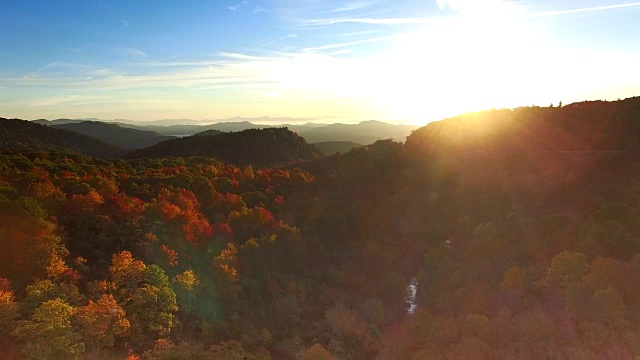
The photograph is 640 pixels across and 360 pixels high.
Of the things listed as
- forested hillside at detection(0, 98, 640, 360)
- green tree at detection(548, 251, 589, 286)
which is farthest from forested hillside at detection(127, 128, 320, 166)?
green tree at detection(548, 251, 589, 286)

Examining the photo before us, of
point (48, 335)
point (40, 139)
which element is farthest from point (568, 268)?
point (40, 139)

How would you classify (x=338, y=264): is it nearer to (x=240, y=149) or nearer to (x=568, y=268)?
(x=568, y=268)

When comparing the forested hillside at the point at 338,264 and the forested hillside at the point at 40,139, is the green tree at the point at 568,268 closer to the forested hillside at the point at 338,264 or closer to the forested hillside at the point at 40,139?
the forested hillside at the point at 338,264

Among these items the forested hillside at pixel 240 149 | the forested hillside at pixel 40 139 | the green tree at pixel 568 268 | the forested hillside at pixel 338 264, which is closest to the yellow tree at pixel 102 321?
the forested hillside at pixel 338 264

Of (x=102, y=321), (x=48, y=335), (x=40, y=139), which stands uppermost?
(x=40, y=139)

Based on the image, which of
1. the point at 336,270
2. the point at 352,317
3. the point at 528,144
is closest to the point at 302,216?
the point at 336,270
